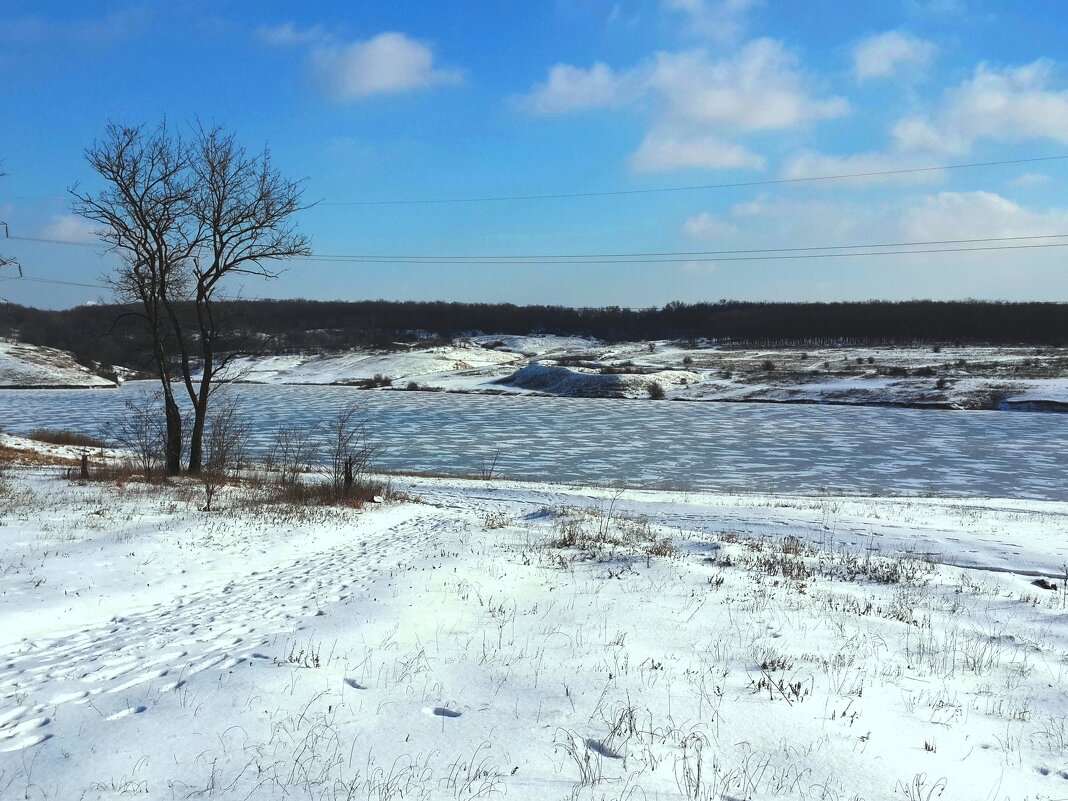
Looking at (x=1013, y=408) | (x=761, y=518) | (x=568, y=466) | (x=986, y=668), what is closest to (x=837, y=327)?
(x=1013, y=408)

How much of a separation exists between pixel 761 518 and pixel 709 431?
2089 centimetres

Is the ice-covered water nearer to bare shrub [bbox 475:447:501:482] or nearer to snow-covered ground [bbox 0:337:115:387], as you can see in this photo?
bare shrub [bbox 475:447:501:482]

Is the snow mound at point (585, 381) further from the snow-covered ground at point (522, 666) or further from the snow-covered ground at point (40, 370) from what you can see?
the snow-covered ground at point (522, 666)

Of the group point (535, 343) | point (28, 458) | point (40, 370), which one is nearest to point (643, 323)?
point (535, 343)

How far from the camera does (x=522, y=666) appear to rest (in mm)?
5969

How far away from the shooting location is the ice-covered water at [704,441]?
23.4 m

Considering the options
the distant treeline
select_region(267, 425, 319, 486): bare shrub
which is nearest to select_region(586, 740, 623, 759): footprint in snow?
select_region(267, 425, 319, 486): bare shrub

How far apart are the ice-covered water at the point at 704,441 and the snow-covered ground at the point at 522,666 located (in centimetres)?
1173

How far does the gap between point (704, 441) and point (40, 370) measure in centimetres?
6893

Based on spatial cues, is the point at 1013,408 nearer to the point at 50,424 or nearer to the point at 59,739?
the point at 59,739

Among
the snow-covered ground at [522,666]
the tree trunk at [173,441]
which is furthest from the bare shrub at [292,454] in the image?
the snow-covered ground at [522,666]

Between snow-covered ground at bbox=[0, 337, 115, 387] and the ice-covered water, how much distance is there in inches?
792

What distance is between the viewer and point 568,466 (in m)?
26.0

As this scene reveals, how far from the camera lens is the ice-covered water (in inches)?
922
